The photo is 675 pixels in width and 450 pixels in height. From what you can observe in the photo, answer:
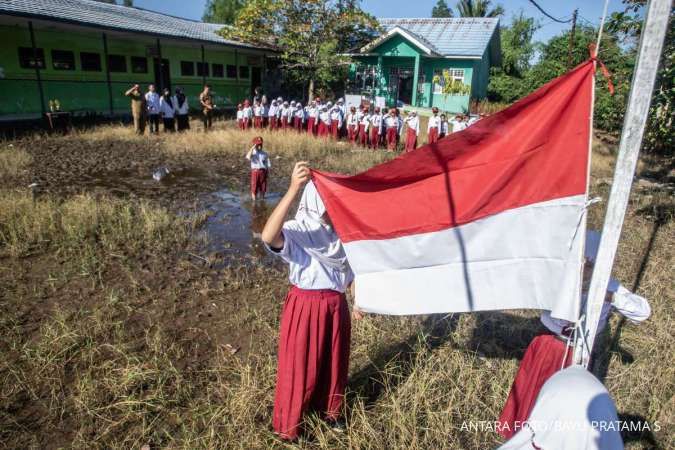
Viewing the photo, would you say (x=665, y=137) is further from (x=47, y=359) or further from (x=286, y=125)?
(x=286, y=125)

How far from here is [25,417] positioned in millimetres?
2982

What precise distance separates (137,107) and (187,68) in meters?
8.88

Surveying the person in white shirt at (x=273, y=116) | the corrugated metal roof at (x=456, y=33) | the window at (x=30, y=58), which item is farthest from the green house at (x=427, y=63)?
the window at (x=30, y=58)

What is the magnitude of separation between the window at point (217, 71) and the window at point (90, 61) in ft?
21.2

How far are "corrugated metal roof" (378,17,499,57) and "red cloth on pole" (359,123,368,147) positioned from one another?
9.57 meters

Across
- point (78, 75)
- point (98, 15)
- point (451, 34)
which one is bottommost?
point (78, 75)

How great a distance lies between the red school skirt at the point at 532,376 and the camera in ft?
8.55

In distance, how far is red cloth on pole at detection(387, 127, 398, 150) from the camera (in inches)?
609

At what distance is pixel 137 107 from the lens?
14.5 m

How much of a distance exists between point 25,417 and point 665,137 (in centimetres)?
934

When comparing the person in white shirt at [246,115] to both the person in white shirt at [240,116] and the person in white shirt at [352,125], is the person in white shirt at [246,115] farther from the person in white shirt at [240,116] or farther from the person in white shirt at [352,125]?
the person in white shirt at [352,125]

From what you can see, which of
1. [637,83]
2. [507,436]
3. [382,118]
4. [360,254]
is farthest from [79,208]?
[382,118]

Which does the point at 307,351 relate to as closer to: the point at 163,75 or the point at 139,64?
the point at 139,64

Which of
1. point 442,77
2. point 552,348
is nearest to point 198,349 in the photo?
point 552,348
